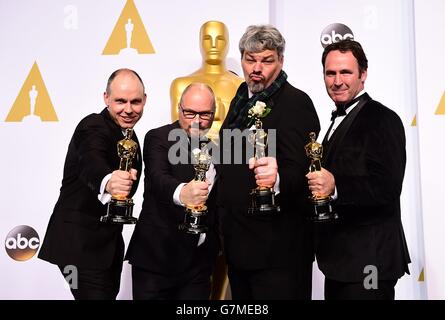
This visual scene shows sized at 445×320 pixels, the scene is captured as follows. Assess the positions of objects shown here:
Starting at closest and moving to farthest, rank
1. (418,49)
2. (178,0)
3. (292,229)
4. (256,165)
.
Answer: (256,165), (292,229), (418,49), (178,0)

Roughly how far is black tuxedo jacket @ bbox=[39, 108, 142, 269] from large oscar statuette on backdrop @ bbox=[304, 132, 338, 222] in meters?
0.71

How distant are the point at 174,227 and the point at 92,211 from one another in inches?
11.9

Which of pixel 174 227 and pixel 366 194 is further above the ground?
pixel 366 194

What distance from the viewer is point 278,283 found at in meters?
1.88

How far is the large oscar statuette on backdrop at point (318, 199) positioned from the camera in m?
1.77

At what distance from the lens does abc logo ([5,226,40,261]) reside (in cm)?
314

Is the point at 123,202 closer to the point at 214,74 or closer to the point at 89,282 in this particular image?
the point at 89,282

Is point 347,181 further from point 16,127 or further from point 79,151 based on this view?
point 16,127

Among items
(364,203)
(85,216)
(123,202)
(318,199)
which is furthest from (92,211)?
(364,203)

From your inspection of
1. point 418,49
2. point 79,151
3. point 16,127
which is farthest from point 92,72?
point 418,49

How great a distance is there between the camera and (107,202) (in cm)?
197

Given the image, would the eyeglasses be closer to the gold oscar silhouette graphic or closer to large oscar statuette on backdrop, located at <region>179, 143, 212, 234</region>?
large oscar statuette on backdrop, located at <region>179, 143, 212, 234</region>

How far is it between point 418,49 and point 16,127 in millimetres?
2223

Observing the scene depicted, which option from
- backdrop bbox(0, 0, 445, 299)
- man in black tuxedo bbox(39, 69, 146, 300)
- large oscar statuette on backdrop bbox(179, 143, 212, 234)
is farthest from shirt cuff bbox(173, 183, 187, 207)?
A: backdrop bbox(0, 0, 445, 299)
